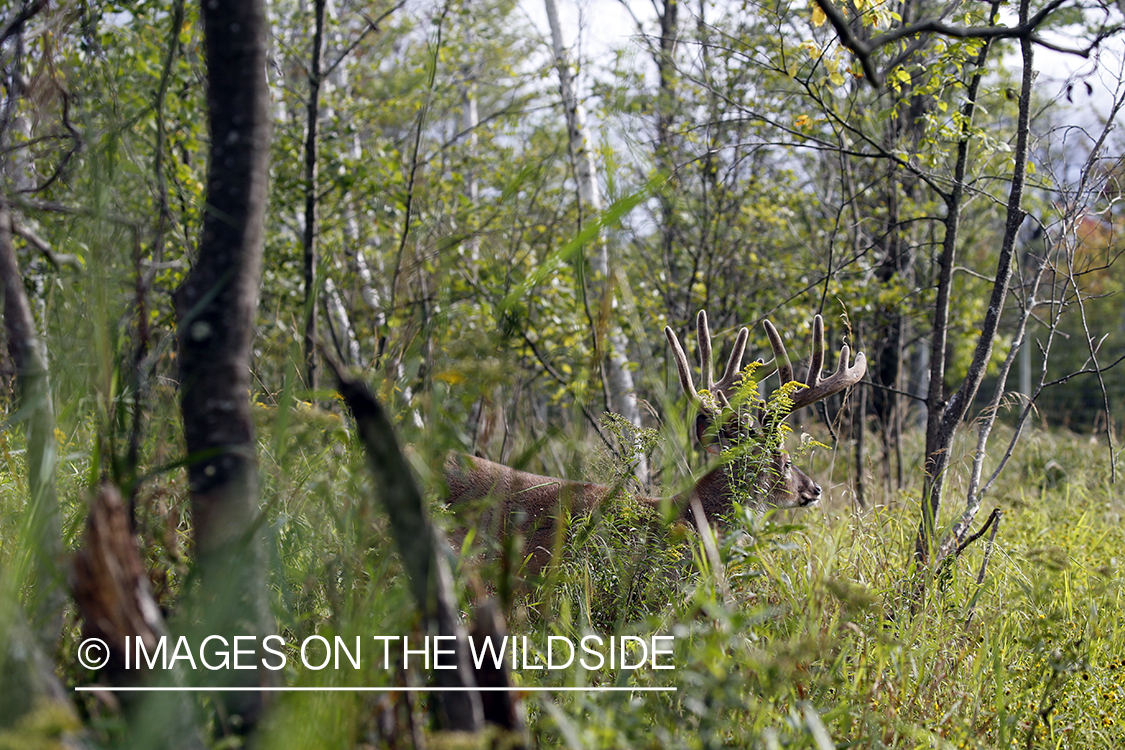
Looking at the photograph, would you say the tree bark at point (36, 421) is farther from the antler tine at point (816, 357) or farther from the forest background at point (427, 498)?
the antler tine at point (816, 357)

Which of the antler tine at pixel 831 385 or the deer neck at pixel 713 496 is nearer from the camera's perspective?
the deer neck at pixel 713 496

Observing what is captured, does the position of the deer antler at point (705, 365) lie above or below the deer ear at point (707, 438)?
above

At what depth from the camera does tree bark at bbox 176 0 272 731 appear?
1.40 metres

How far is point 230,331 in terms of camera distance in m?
1.42

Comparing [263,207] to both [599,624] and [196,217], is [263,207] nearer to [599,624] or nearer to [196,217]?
[599,624]

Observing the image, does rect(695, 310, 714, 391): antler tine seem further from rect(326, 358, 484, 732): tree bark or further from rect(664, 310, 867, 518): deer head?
rect(326, 358, 484, 732): tree bark

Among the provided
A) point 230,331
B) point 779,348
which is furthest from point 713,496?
point 230,331

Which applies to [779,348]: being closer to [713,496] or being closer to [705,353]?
[705,353]

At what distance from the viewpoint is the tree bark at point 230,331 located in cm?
140

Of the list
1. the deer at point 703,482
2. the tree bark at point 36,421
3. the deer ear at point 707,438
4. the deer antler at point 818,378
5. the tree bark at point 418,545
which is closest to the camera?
the tree bark at point 418,545

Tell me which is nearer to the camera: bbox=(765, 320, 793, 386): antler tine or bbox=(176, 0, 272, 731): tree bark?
bbox=(176, 0, 272, 731): tree bark

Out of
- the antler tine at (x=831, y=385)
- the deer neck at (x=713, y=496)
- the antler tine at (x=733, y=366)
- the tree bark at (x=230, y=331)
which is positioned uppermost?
the tree bark at (x=230, y=331)

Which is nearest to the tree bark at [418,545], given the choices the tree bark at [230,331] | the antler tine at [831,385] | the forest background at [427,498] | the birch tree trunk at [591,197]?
the forest background at [427,498]

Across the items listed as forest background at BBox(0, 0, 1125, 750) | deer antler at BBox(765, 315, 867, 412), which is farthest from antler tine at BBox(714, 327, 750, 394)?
forest background at BBox(0, 0, 1125, 750)
